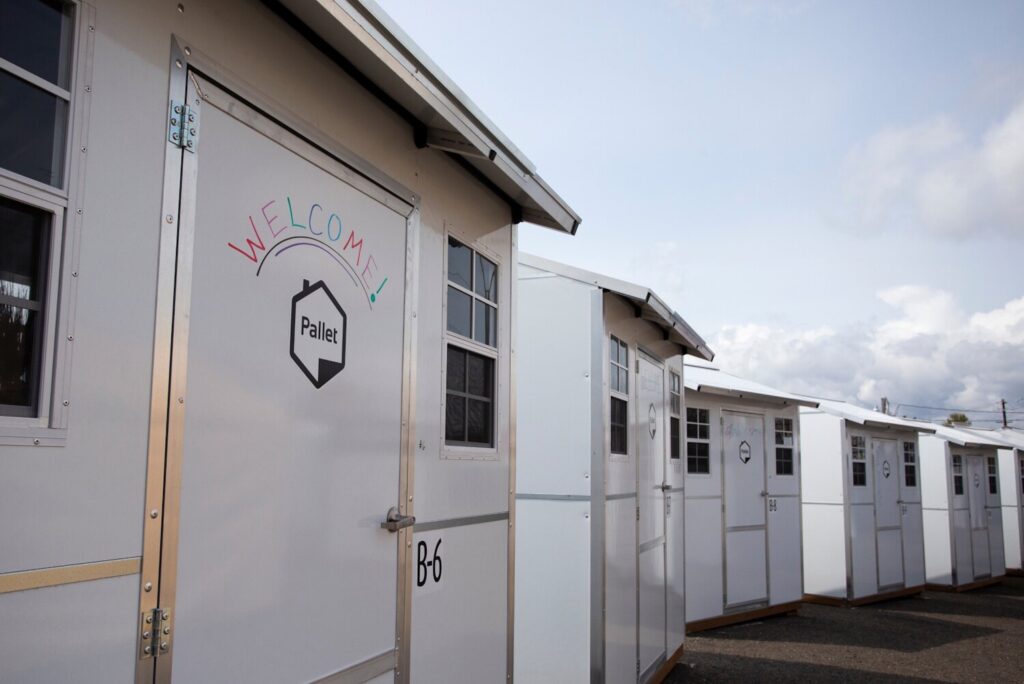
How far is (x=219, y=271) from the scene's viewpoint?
85.3 inches

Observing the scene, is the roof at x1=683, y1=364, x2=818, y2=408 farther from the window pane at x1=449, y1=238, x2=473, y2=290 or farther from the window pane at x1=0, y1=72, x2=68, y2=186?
the window pane at x1=0, y1=72, x2=68, y2=186

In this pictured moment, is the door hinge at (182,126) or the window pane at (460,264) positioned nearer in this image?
the door hinge at (182,126)

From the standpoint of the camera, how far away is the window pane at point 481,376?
3.85m

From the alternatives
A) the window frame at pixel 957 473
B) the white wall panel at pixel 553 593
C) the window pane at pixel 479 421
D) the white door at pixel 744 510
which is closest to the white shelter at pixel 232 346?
the window pane at pixel 479 421

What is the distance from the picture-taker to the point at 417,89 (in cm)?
288

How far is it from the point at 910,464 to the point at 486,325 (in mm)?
12994

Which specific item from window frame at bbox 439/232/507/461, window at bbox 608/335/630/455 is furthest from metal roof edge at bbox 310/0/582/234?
window at bbox 608/335/630/455

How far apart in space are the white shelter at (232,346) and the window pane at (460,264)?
0.08 feet

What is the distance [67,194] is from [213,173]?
0.49m

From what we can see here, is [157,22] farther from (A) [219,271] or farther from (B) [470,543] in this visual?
(B) [470,543]

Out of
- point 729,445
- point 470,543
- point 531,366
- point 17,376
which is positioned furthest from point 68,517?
point 729,445

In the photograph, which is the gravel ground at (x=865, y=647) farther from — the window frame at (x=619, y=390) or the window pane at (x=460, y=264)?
the window pane at (x=460, y=264)

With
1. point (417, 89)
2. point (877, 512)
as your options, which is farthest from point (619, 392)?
point (877, 512)

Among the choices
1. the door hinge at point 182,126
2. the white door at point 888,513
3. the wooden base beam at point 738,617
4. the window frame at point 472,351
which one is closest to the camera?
the door hinge at point 182,126
